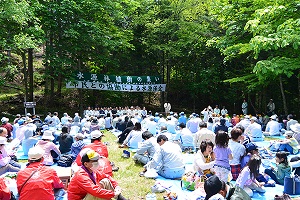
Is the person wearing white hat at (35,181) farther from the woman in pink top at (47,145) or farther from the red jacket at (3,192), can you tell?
the woman in pink top at (47,145)

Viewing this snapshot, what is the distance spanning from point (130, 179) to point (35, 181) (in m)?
2.99

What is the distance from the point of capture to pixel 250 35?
16.4 meters

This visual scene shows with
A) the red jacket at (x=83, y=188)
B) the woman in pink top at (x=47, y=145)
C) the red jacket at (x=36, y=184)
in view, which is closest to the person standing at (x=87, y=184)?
the red jacket at (x=83, y=188)

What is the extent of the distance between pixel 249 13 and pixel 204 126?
935cm

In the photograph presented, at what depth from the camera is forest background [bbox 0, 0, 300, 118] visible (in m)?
16.8

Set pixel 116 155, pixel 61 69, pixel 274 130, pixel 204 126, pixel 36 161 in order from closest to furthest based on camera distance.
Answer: pixel 36 161, pixel 204 126, pixel 116 155, pixel 274 130, pixel 61 69

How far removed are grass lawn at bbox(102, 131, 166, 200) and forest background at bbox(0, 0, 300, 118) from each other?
8030 mm

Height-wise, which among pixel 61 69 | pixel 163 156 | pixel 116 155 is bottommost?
pixel 116 155

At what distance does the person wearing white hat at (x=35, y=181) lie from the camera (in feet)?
12.8

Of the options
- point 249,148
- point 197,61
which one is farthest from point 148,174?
point 197,61

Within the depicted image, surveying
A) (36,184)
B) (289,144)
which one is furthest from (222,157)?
(289,144)

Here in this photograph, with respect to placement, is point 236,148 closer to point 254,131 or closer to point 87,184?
point 87,184

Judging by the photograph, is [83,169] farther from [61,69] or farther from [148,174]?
[61,69]

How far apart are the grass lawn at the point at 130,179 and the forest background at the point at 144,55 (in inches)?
316
